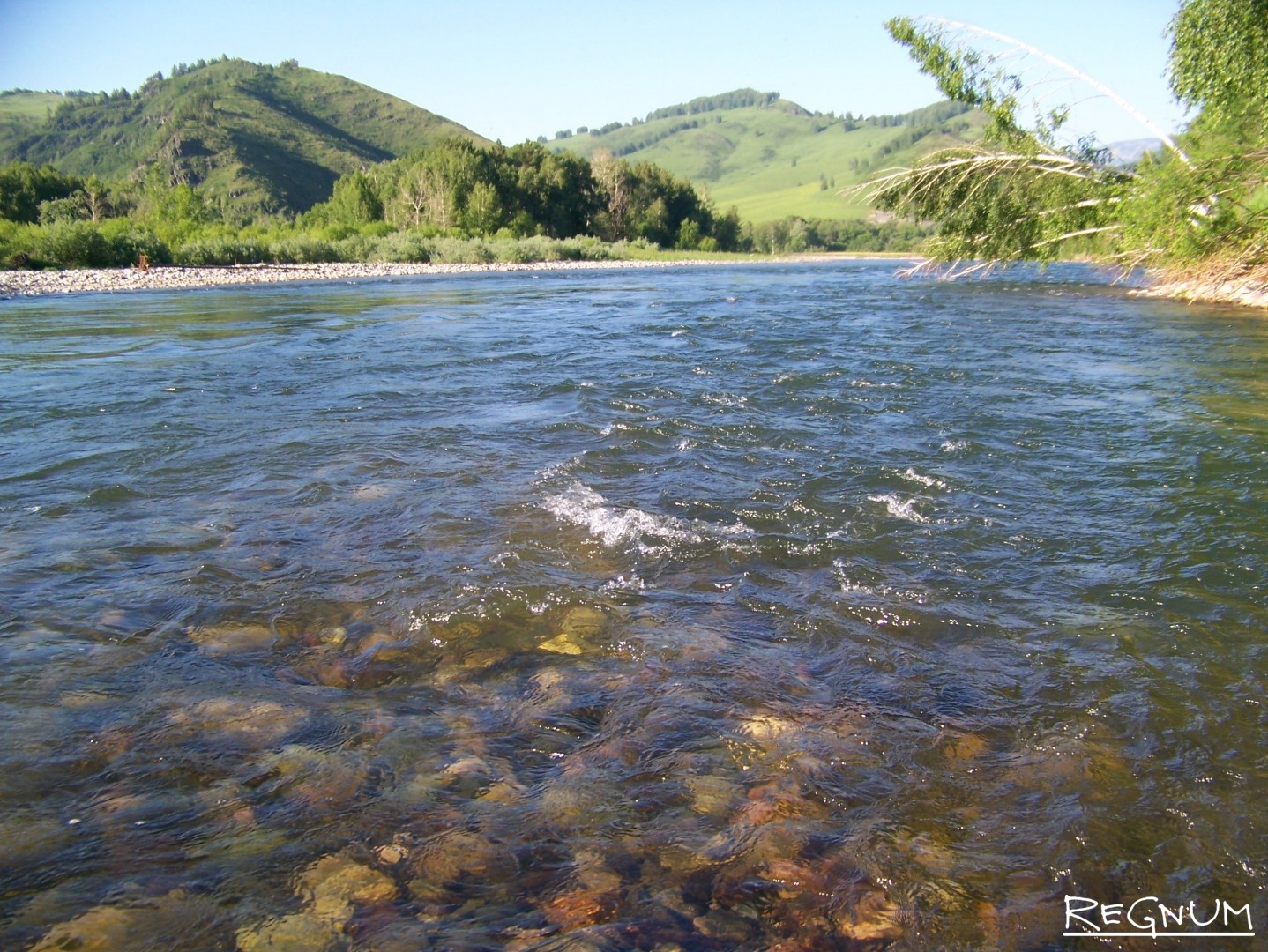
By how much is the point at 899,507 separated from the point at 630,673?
3226 millimetres

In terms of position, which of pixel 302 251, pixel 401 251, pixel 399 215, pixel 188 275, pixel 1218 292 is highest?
pixel 399 215

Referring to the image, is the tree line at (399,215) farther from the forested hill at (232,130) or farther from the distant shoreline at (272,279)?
the forested hill at (232,130)

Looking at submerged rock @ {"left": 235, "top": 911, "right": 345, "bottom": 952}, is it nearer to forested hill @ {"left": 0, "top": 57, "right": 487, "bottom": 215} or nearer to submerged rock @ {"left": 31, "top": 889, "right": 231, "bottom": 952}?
submerged rock @ {"left": 31, "top": 889, "right": 231, "bottom": 952}

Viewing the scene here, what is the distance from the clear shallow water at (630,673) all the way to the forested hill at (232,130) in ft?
326

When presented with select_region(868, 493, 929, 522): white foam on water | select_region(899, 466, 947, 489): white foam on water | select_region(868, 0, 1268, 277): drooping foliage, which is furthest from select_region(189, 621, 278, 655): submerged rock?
select_region(868, 0, 1268, 277): drooping foliage

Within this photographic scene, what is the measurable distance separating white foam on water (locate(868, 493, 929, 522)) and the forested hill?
100821 millimetres

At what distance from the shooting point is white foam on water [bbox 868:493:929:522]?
604cm

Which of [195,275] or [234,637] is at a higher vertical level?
[195,275]

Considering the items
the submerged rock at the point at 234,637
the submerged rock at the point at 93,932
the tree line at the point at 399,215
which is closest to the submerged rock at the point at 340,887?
the submerged rock at the point at 93,932

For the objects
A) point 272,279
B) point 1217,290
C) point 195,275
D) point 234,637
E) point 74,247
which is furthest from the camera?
point 74,247

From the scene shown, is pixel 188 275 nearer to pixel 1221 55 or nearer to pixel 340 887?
pixel 1221 55

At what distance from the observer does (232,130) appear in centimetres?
13075

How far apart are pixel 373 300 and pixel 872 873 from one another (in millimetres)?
25795

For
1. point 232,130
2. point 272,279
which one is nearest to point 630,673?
point 272,279
